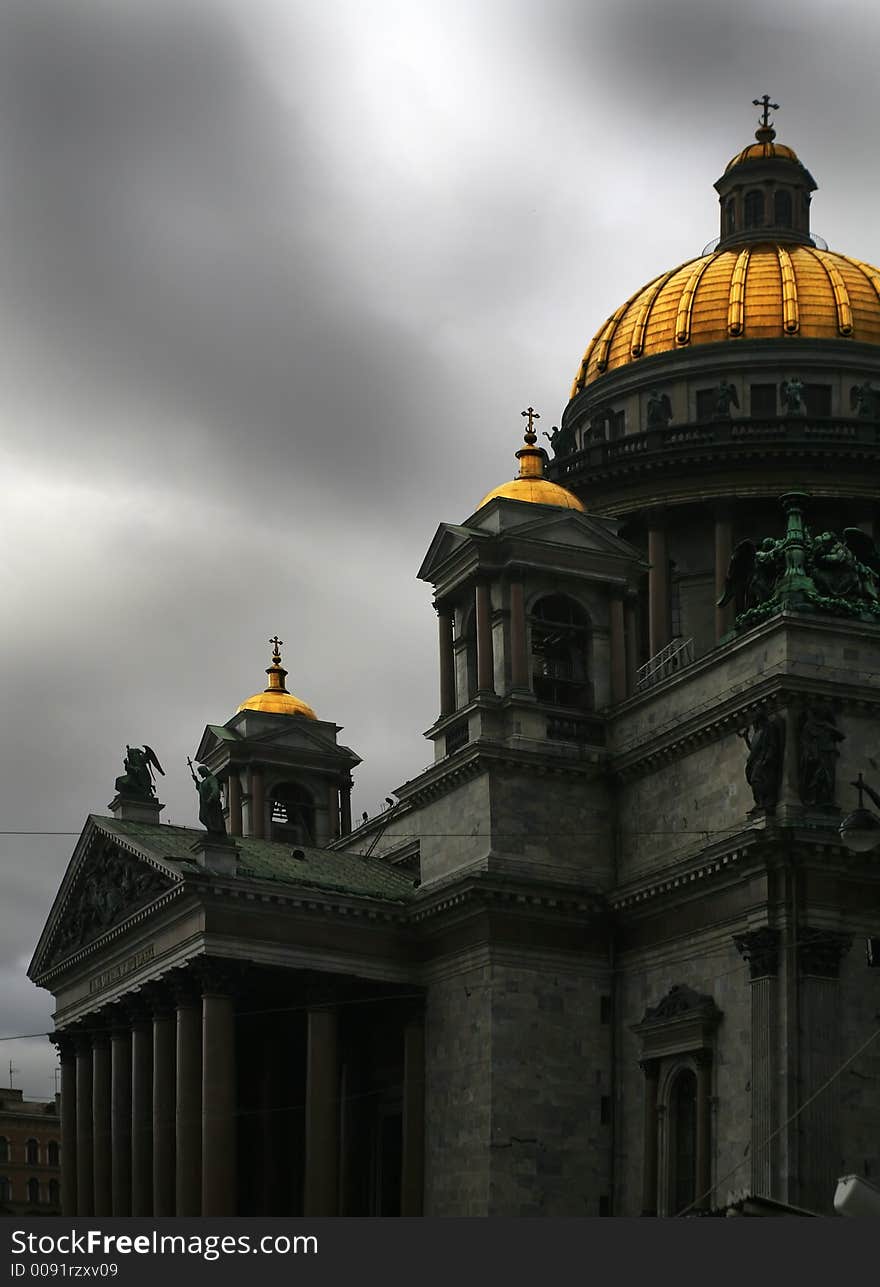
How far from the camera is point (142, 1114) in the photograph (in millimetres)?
62344

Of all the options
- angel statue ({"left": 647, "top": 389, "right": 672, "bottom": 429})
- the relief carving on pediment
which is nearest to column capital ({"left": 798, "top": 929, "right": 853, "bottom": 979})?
the relief carving on pediment

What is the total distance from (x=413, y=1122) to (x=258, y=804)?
20.5 metres

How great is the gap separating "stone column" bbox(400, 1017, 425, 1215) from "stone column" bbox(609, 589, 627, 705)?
35.2ft

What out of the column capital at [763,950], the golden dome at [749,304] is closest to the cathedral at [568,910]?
the column capital at [763,950]

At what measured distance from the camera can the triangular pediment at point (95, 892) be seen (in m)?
62.9

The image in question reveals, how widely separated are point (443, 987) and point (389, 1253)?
27.0m

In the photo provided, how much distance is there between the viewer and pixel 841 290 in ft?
246

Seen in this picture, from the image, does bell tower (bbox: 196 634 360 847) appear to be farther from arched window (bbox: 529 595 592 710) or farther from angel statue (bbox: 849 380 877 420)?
angel statue (bbox: 849 380 877 420)

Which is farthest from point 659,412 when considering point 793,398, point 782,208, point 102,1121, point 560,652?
point 102,1121

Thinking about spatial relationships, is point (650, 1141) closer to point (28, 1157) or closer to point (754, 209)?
point (754, 209)

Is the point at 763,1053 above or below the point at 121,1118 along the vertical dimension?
above

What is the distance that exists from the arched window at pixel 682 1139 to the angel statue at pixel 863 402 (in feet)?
88.9

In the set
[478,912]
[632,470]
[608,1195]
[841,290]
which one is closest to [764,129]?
[841,290]

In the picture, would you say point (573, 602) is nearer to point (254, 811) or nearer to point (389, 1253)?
point (254, 811)
